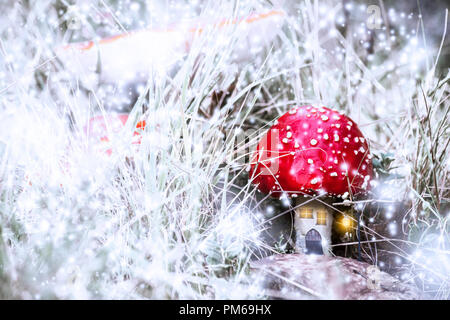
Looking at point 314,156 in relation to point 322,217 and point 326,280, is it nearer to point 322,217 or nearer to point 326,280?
point 322,217

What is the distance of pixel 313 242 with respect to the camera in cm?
111

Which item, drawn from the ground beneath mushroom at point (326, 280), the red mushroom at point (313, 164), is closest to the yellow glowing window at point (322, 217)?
the red mushroom at point (313, 164)

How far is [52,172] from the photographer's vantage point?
110 cm

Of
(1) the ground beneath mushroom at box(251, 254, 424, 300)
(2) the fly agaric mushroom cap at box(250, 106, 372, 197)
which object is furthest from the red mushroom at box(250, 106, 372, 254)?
(1) the ground beneath mushroom at box(251, 254, 424, 300)

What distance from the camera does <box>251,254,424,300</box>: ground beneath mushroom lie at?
0.81 m

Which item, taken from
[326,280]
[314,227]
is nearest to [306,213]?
[314,227]

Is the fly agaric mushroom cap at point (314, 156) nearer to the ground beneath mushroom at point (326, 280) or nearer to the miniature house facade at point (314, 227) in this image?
the miniature house facade at point (314, 227)

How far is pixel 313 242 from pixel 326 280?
0.26m

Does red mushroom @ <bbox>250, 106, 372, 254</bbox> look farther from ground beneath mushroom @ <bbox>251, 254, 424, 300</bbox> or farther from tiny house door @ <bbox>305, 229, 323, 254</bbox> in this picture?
ground beneath mushroom @ <bbox>251, 254, 424, 300</bbox>

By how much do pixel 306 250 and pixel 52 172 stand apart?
0.71 m

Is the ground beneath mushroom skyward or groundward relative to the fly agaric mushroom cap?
groundward

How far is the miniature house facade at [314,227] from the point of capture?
1108 mm
